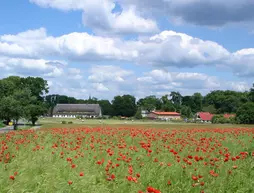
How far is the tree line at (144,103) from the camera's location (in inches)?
1983

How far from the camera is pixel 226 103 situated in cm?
16138

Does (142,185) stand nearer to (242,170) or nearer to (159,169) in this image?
(159,169)

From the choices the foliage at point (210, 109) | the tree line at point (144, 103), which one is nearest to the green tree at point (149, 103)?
the tree line at point (144, 103)

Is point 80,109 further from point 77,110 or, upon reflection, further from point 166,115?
point 166,115

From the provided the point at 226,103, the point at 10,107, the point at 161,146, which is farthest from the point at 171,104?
the point at 161,146

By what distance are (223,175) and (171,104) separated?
17990 cm

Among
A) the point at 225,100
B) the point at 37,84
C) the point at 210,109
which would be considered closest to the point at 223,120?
the point at 37,84

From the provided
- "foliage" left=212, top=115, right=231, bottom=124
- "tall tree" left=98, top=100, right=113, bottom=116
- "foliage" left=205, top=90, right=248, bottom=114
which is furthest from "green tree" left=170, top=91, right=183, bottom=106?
"foliage" left=212, top=115, right=231, bottom=124

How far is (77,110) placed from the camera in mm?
177000

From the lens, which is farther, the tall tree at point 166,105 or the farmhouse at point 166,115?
the tall tree at point 166,105

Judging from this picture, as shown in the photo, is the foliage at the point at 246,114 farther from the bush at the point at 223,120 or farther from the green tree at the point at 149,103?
the green tree at the point at 149,103

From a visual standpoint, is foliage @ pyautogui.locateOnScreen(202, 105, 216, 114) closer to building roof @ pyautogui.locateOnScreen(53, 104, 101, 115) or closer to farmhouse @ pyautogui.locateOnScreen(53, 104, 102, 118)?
farmhouse @ pyautogui.locateOnScreen(53, 104, 102, 118)

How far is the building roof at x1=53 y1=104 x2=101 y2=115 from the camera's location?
174 m

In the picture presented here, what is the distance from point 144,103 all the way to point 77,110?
37.1 meters
